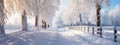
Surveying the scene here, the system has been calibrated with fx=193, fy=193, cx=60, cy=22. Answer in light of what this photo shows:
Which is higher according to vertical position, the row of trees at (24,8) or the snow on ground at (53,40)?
the row of trees at (24,8)

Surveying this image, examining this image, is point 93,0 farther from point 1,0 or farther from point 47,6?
point 47,6

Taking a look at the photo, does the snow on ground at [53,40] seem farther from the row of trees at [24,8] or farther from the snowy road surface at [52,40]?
the row of trees at [24,8]

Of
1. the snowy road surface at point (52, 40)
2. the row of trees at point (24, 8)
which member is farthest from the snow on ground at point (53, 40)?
the row of trees at point (24, 8)

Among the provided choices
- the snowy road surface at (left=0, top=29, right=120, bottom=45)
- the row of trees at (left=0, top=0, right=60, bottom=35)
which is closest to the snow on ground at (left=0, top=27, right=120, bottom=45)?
the snowy road surface at (left=0, top=29, right=120, bottom=45)

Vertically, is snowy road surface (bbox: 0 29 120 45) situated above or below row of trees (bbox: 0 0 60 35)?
below

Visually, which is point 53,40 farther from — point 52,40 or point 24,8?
point 24,8

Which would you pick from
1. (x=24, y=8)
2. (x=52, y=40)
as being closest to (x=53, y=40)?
(x=52, y=40)

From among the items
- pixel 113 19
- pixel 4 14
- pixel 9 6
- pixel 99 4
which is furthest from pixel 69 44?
pixel 113 19

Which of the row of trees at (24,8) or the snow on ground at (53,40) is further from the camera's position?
the row of trees at (24,8)

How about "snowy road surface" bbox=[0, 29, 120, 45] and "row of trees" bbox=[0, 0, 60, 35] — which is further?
"row of trees" bbox=[0, 0, 60, 35]

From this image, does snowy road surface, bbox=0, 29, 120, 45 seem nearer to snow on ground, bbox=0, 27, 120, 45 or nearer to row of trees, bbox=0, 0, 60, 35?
snow on ground, bbox=0, 27, 120, 45

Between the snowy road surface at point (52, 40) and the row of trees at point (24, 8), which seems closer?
the snowy road surface at point (52, 40)

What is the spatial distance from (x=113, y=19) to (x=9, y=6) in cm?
12342

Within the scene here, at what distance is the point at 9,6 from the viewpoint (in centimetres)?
1802
